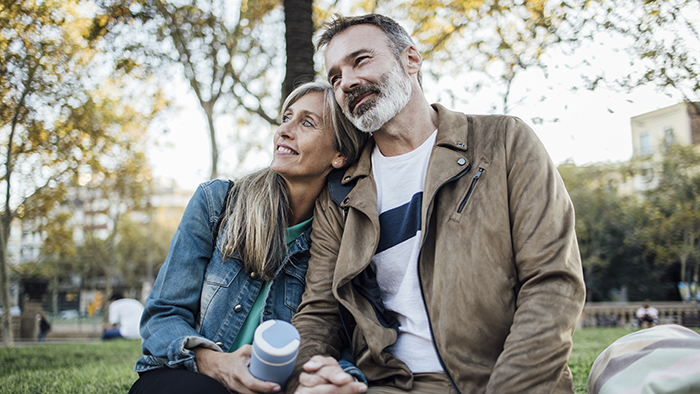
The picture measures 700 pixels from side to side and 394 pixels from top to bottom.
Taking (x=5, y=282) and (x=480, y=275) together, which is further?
(x=5, y=282)

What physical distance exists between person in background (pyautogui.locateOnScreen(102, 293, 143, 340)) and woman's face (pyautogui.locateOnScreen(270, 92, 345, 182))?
14.9 metres

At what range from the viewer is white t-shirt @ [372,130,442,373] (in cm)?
253

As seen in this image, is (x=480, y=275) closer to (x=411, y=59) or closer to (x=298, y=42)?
(x=411, y=59)

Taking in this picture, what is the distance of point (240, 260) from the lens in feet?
9.45

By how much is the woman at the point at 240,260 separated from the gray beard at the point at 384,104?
11.7 inches

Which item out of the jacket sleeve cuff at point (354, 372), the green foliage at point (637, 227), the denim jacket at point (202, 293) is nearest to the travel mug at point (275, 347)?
the jacket sleeve cuff at point (354, 372)

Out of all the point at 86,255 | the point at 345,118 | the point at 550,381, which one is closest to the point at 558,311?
the point at 550,381

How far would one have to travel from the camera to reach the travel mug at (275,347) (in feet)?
6.41

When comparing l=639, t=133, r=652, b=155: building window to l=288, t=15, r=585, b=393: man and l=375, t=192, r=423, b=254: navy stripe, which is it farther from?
l=375, t=192, r=423, b=254: navy stripe

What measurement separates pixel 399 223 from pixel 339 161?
0.69 meters

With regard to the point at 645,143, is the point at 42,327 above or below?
below

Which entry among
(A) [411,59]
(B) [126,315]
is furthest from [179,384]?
(B) [126,315]

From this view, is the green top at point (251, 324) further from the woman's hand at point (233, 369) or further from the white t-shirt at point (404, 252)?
the white t-shirt at point (404, 252)

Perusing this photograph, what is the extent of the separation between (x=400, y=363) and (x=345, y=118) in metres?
1.58
